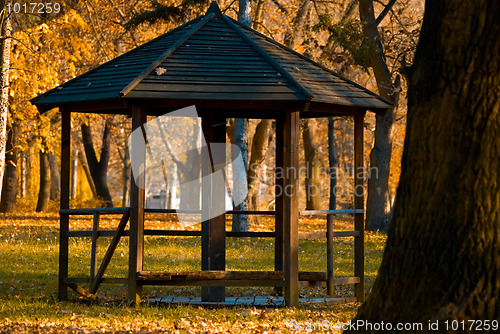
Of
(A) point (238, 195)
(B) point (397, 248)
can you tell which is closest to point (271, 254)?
(A) point (238, 195)

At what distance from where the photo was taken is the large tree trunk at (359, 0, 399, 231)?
66.4 feet

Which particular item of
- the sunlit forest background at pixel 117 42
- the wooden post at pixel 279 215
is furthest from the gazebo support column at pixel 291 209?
the sunlit forest background at pixel 117 42

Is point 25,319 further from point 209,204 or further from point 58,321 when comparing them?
point 209,204

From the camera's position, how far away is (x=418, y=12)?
79.5 feet

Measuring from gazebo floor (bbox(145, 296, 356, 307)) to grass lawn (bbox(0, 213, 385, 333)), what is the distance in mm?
194

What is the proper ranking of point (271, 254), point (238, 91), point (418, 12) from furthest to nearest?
point (418, 12) → point (271, 254) → point (238, 91)

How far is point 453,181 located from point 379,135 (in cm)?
1511

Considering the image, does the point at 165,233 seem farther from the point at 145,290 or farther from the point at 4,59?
the point at 4,59

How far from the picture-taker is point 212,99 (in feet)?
29.6

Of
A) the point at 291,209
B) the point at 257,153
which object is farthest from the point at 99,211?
the point at 257,153

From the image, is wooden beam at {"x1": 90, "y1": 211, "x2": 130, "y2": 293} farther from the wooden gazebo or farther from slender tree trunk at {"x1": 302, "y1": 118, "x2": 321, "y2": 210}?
slender tree trunk at {"x1": 302, "y1": 118, "x2": 321, "y2": 210}

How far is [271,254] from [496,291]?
35.5 feet

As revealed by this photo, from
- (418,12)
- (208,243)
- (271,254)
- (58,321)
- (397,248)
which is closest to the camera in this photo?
(397,248)

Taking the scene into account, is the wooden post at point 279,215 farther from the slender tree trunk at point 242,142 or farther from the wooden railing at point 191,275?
the slender tree trunk at point 242,142
